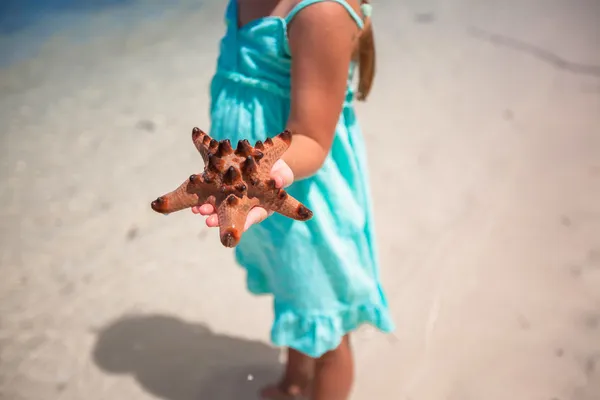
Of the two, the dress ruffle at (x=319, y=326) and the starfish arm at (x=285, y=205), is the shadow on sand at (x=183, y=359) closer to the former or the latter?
the dress ruffle at (x=319, y=326)

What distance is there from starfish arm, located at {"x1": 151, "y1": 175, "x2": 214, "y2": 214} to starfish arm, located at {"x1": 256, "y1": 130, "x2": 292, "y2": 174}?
0.06 meters

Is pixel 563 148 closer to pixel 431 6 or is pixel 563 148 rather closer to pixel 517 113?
pixel 517 113

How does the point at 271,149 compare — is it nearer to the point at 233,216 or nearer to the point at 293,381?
the point at 233,216

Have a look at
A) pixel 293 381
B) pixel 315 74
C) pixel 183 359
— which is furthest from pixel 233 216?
pixel 183 359

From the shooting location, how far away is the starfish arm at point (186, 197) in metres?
0.49

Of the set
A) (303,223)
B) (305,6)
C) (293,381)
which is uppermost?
(305,6)

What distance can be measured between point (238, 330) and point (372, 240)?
61 centimetres

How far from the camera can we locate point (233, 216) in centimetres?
46

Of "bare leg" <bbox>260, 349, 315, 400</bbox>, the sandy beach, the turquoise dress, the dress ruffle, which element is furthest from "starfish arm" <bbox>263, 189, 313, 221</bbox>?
the sandy beach

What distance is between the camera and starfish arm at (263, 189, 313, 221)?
0.49 metres

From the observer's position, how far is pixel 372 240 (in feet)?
2.85

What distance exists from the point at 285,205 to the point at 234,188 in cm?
5

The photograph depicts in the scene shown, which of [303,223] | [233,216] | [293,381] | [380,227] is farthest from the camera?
[380,227]

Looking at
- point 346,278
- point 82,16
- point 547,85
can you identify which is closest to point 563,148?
point 547,85
